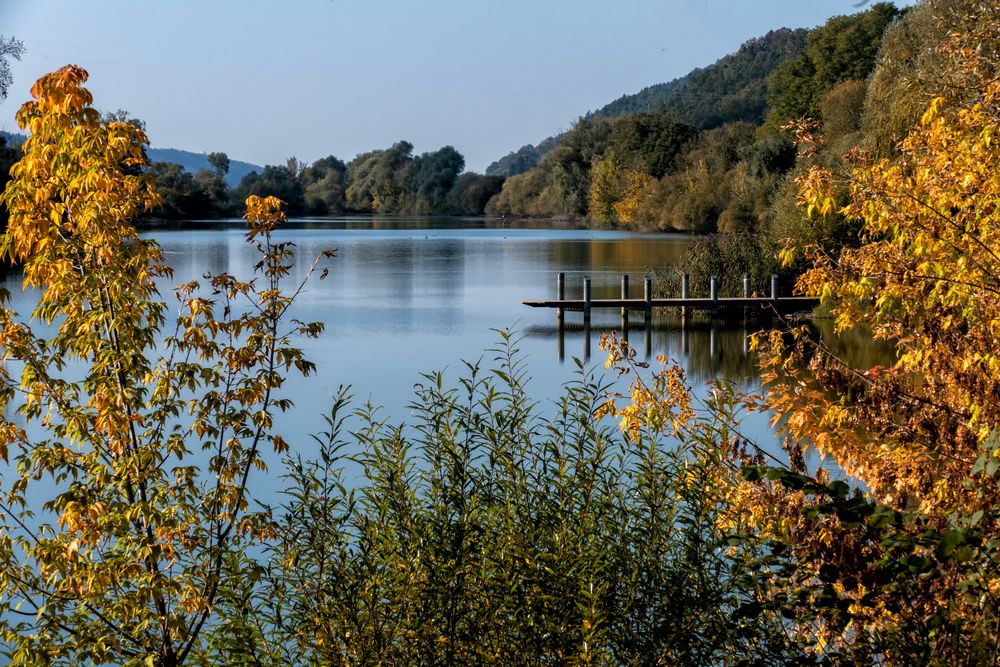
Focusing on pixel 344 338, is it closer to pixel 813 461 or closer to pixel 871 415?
pixel 813 461

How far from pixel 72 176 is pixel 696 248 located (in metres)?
23.6

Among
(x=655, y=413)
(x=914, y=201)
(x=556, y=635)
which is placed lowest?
(x=556, y=635)

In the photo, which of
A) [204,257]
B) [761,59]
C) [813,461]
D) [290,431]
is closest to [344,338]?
[290,431]

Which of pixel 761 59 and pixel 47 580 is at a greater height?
pixel 761 59

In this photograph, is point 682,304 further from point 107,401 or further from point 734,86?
point 734,86

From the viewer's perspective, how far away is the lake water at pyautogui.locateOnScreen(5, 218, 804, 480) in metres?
18.7

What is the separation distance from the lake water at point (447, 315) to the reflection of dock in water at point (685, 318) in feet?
0.36

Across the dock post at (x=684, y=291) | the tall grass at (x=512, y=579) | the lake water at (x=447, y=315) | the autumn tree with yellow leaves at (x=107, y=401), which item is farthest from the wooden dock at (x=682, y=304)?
the tall grass at (x=512, y=579)

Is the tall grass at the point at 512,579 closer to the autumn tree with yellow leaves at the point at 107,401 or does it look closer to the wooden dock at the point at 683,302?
the autumn tree with yellow leaves at the point at 107,401

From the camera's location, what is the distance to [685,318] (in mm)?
25844

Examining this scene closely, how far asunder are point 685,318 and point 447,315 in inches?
239

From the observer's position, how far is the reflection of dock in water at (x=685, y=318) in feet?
76.4

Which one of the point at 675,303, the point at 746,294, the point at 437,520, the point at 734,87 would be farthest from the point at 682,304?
the point at 734,87

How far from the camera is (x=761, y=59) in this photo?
11419 cm
